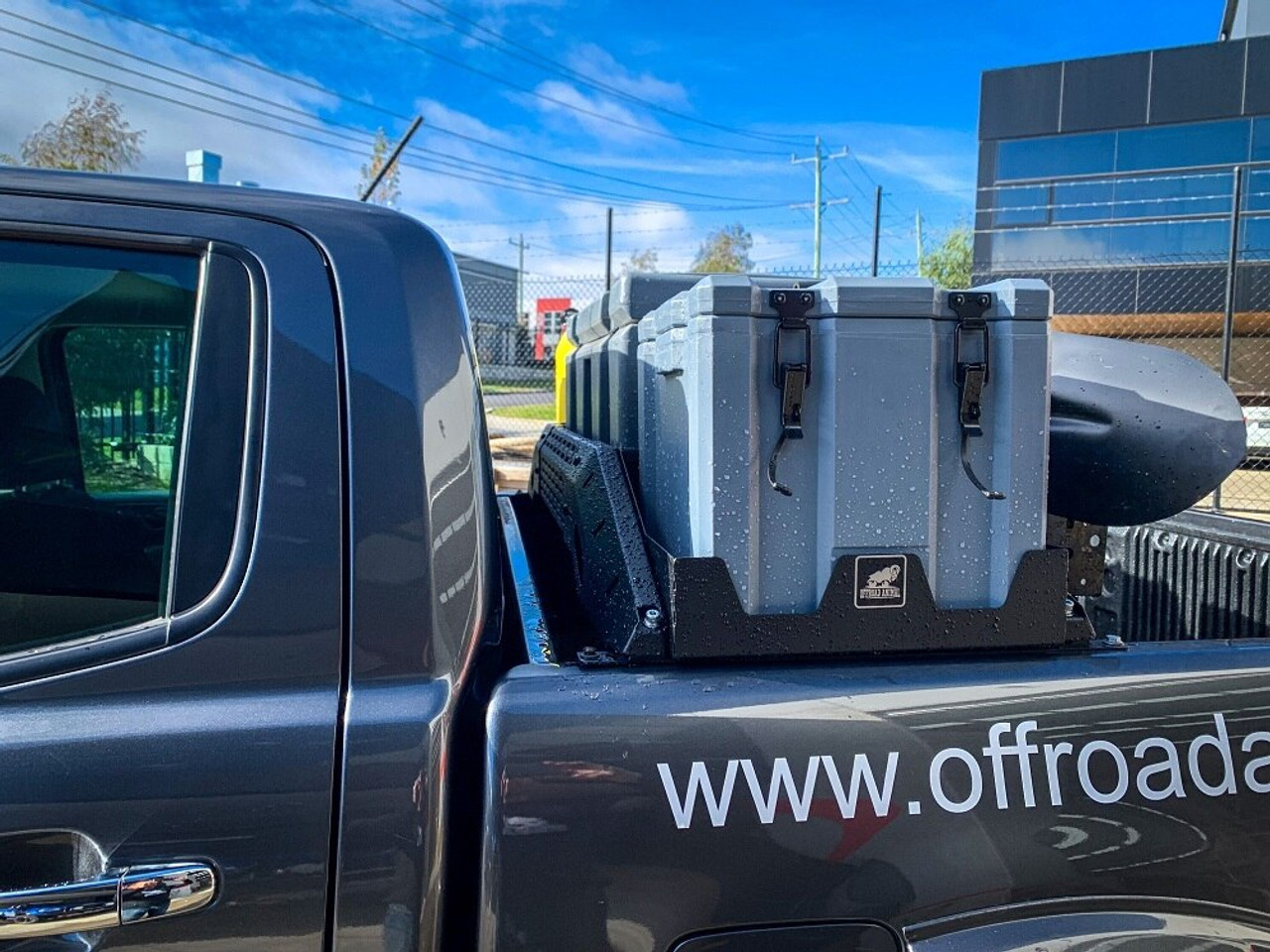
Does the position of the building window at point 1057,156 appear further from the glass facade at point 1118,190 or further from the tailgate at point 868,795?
the tailgate at point 868,795

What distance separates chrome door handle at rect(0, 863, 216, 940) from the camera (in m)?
1.08

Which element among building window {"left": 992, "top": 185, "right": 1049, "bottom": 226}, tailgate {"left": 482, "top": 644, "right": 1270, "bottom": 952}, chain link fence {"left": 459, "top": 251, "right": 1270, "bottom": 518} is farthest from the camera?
building window {"left": 992, "top": 185, "right": 1049, "bottom": 226}

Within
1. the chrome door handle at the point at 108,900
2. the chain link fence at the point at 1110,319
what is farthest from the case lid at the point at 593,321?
the chain link fence at the point at 1110,319

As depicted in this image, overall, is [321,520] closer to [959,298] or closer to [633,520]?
[633,520]

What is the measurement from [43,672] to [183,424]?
35 centimetres

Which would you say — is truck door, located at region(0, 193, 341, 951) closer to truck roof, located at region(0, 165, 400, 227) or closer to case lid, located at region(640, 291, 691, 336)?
truck roof, located at region(0, 165, 400, 227)

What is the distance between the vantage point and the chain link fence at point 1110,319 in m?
13.4

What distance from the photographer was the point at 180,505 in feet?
4.17

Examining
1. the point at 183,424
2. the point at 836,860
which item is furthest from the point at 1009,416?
the point at 183,424

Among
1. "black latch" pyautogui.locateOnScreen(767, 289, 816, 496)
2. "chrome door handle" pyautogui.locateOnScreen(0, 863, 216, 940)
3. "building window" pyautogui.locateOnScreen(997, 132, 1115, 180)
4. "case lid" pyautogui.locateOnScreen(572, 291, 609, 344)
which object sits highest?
"building window" pyautogui.locateOnScreen(997, 132, 1115, 180)

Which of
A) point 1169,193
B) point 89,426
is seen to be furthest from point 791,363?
point 1169,193

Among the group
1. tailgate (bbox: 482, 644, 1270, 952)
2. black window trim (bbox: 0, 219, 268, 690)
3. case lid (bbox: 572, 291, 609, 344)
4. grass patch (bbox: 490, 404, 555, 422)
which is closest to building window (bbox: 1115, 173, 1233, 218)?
grass patch (bbox: 490, 404, 555, 422)

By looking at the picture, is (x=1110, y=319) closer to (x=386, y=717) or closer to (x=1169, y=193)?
(x=1169, y=193)

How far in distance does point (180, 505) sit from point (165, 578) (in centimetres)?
10
